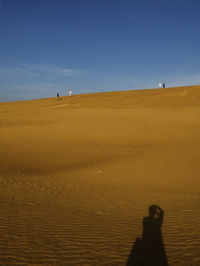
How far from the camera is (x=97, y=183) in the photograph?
884cm

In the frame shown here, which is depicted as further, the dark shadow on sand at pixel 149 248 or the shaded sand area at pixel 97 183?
the shaded sand area at pixel 97 183

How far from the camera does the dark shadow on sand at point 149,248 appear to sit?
3809 mm

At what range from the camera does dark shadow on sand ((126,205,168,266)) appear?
381cm

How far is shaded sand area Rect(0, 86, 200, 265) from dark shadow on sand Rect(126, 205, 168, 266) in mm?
141

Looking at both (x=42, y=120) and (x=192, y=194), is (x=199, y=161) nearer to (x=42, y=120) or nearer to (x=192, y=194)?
(x=192, y=194)

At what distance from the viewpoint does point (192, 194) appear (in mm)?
7582

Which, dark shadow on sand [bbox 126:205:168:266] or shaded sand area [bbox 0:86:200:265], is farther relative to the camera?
shaded sand area [bbox 0:86:200:265]

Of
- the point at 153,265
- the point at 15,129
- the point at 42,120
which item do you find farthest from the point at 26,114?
the point at 153,265

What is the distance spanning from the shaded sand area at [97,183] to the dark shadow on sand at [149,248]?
0.46 feet

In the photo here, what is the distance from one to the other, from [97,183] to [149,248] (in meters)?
4.79

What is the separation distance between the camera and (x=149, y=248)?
4.18 meters

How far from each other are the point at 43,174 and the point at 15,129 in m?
10.1

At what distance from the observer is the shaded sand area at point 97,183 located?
14.1 ft

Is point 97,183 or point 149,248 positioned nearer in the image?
point 149,248
